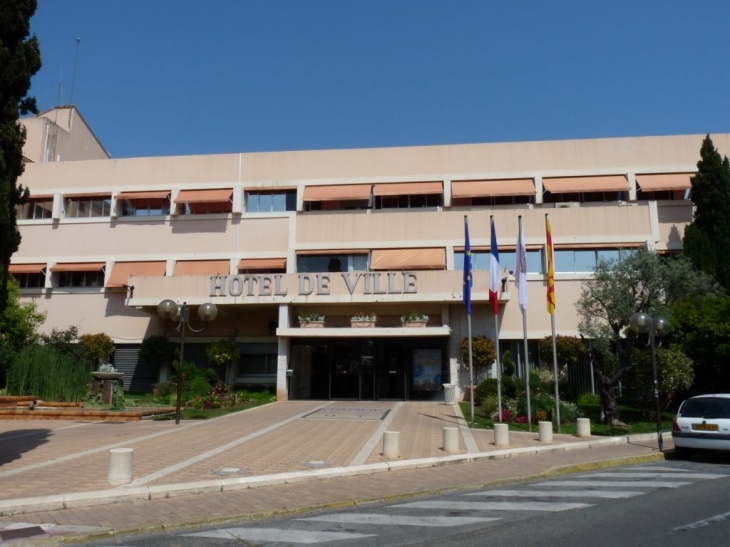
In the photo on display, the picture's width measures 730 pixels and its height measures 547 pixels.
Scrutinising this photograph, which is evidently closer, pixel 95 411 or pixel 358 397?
pixel 95 411

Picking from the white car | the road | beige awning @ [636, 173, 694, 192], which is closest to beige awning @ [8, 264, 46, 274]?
the road

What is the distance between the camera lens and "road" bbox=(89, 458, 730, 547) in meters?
6.70

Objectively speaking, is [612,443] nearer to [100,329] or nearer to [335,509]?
[335,509]

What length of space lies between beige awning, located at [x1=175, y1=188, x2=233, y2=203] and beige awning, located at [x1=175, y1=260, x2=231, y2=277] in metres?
3.17

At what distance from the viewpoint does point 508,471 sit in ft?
37.5

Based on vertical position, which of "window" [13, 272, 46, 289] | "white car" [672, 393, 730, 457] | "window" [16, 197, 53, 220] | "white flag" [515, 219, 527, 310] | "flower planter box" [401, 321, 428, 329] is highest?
"window" [16, 197, 53, 220]

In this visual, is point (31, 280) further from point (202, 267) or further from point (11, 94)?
point (11, 94)

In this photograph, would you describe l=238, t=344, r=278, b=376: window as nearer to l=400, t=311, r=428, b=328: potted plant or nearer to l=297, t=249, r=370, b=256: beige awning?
l=297, t=249, r=370, b=256: beige awning

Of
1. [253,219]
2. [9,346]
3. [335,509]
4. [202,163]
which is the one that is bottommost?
[335,509]

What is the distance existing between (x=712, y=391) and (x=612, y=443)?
882cm

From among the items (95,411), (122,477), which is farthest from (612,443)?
(95,411)

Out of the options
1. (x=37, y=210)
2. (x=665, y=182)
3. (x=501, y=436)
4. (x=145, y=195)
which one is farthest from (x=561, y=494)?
(x=37, y=210)

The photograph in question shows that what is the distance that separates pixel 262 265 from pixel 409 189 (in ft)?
27.4

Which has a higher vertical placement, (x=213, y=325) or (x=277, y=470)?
(x=213, y=325)
